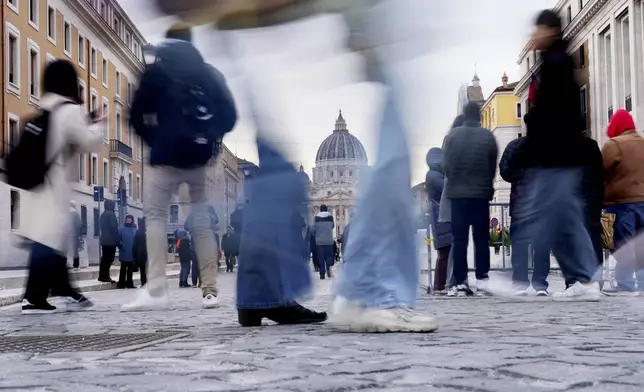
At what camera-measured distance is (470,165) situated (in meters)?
7.05

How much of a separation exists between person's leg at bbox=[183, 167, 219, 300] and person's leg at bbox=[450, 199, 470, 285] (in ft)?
6.90

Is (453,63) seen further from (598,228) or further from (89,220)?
(598,228)

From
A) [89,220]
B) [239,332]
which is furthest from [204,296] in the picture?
[239,332]

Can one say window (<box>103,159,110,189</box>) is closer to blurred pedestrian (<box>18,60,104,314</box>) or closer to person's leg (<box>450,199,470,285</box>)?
blurred pedestrian (<box>18,60,104,314</box>)

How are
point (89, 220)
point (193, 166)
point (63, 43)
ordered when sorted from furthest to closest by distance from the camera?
point (89, 220) < point (193, 166) < point (63, 43)

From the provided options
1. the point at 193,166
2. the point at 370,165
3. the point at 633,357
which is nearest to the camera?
the point at 633,357

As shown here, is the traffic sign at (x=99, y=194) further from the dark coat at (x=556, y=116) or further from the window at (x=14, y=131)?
the dark coat at (x=556, y=116)

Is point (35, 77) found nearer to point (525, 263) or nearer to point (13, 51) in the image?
point (13, 51)

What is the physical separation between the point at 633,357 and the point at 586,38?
207cm

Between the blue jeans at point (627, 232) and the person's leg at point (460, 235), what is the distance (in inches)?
48.5

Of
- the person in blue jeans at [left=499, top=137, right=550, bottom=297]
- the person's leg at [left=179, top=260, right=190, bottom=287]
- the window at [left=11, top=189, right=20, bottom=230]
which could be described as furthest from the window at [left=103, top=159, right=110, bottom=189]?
the person's leg at [left=179, top=260, right=190, bottom=287]

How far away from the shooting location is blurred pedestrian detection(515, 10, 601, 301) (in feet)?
15.4

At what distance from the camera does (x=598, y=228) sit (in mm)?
7113

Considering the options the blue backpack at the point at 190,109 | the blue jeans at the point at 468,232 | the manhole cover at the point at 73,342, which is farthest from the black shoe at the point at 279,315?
the blue jeans at the point at 468,232
